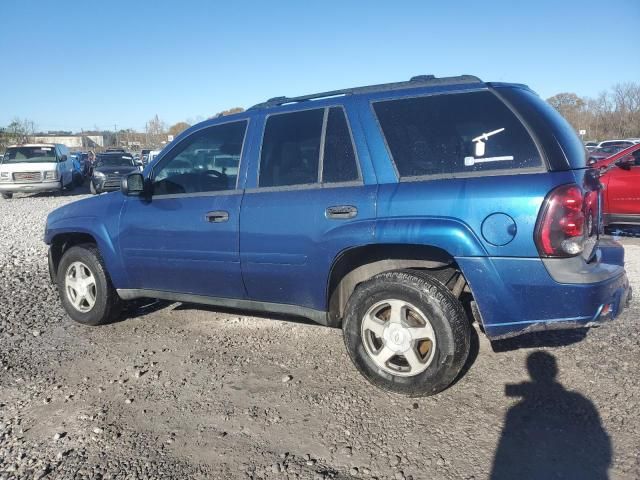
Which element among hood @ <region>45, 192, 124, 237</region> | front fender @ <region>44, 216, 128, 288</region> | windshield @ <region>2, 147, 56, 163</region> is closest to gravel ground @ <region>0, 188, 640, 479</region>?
front fender @ <region>44, 216, 128, 288</region>

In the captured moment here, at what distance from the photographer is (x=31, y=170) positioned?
57.6 feet

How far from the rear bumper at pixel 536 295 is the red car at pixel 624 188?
597 centimetres

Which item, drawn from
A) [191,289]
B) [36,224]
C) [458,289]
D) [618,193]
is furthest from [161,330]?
[36,224]

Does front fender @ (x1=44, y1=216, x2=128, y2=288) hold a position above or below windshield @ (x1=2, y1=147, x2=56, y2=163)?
below

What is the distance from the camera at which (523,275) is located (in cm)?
288

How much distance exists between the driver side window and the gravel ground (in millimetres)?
1318

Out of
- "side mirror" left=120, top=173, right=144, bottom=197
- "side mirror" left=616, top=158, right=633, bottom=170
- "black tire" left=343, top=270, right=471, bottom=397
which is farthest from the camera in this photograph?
"side mirror" left=616, top=158, right=633, bottom=170

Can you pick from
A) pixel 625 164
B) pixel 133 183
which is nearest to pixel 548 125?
pixel 133 183

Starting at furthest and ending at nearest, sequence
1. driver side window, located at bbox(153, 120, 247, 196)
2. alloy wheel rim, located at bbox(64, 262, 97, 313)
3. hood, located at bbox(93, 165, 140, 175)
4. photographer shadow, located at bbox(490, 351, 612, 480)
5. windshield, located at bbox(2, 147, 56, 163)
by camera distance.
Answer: hood, located at bbox(93, 165, 140, 175)
windshield, located at bbox(2, 147, 56, 163)
alloy wheel rim, located at bbox(64, 262, 97, 313)
driver side window, located at bbox(153, 120, 247, 196)
photographer shadow, located at bbox(490, 351, 612, 480)

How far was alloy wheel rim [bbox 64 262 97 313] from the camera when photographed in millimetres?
4773

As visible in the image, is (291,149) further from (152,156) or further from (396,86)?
(152,156)

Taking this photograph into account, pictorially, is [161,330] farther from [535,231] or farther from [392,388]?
[535,231]

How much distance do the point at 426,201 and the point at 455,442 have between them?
1355 mm

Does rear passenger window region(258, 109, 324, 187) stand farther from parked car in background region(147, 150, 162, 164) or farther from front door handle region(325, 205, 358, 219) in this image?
parked car in background region(147, 150, 162, 164)
